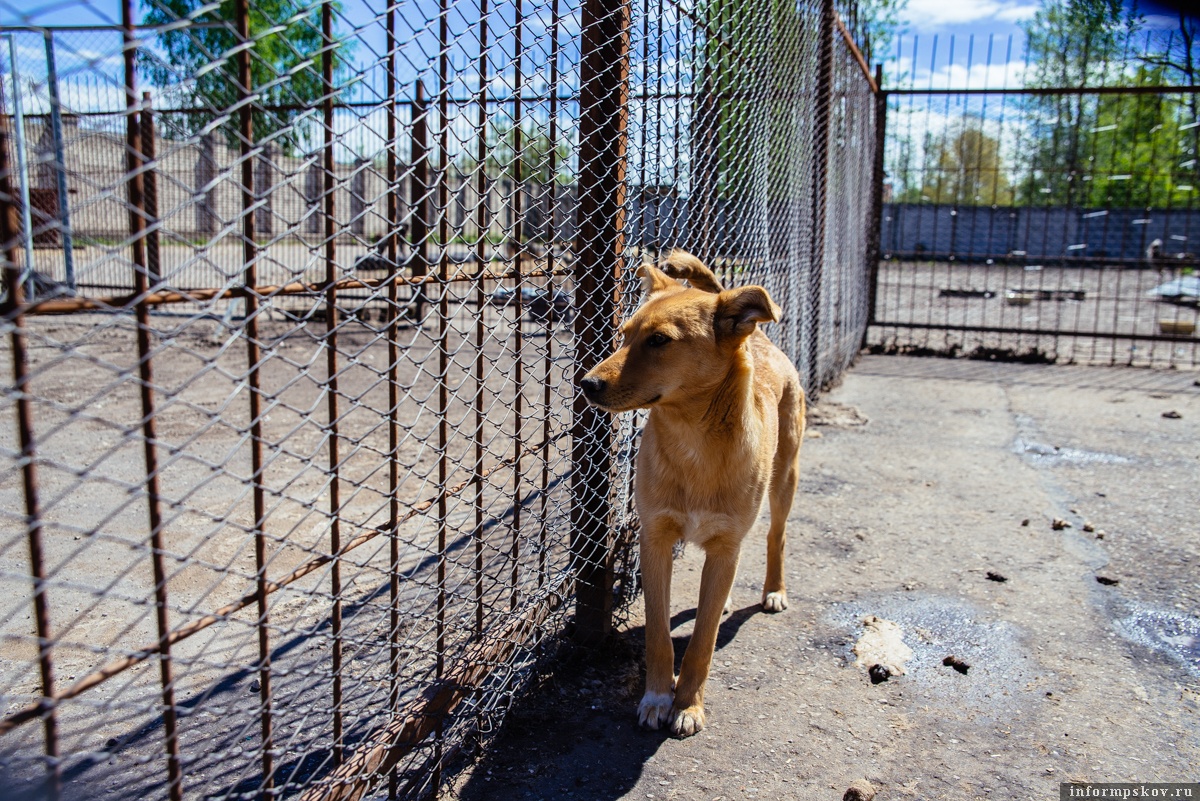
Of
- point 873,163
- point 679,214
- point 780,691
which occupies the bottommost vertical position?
point 780,691

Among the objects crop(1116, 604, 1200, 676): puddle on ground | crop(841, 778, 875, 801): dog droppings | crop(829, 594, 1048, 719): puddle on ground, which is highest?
crop(1116, 604, 1200, 676): puddle on ground

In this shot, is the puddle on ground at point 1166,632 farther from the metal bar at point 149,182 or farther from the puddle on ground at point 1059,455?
the metal bar at point 149,182

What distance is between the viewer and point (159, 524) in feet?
5.18

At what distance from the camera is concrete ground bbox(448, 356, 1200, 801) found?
2787mm

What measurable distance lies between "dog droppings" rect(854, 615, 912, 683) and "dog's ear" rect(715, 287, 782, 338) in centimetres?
149

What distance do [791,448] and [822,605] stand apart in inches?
29.8

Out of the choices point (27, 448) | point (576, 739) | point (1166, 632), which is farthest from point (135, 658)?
point (1166, 632)

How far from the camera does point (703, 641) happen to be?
306cm

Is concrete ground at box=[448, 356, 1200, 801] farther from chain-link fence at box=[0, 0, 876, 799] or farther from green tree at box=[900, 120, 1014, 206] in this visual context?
green tree at box=[900, 120, 1014, 206]

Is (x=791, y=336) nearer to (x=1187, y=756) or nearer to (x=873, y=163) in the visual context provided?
(x=1187, y=756)

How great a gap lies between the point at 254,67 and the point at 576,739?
1183 cm

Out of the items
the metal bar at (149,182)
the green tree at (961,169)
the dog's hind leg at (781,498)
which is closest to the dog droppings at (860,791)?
the dog's hind leg at (781,498)

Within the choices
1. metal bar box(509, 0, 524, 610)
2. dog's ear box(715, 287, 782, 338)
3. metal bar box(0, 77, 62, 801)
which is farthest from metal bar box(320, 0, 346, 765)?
dog's ear box(715, 287, 782, 338)

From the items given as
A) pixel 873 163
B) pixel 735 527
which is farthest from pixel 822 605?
pixel 873 163
